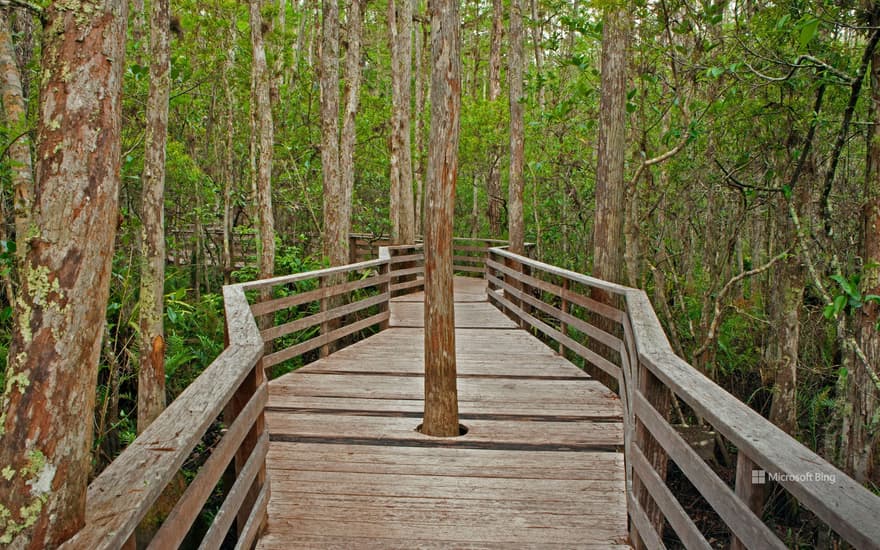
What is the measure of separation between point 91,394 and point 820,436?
30.8 ft

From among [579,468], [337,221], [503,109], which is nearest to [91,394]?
[579,468]

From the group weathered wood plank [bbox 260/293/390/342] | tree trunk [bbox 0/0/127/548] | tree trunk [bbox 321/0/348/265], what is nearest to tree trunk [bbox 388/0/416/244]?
tree trunk [bbox 321/0/348/265]

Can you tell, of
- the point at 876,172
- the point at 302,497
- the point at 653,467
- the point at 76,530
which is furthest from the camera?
the point at 876,172

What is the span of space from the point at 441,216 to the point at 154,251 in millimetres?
3000

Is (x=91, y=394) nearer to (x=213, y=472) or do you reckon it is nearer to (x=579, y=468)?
(x=213, y=472)

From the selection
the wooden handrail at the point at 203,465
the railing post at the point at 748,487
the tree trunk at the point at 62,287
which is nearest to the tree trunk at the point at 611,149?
the wooden handrail at the point at 203,465

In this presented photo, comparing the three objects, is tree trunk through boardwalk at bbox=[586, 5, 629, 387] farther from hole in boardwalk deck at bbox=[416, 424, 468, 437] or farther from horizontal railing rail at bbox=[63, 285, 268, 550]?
horizontal railing rail at bbox=[63, 285, 268, 550]

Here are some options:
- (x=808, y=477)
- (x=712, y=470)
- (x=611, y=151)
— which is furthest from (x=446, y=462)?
(x=611, y=151)

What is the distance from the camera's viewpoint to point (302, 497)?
3.95m

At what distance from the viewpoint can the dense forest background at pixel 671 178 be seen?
19.2 feet

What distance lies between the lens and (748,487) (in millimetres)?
1972

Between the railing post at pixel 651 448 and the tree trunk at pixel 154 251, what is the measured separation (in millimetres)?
4495

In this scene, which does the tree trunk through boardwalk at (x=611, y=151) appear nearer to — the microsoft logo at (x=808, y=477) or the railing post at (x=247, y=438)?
the railing post at (x=247, y=438)

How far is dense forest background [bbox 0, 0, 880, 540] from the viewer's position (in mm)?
5863
